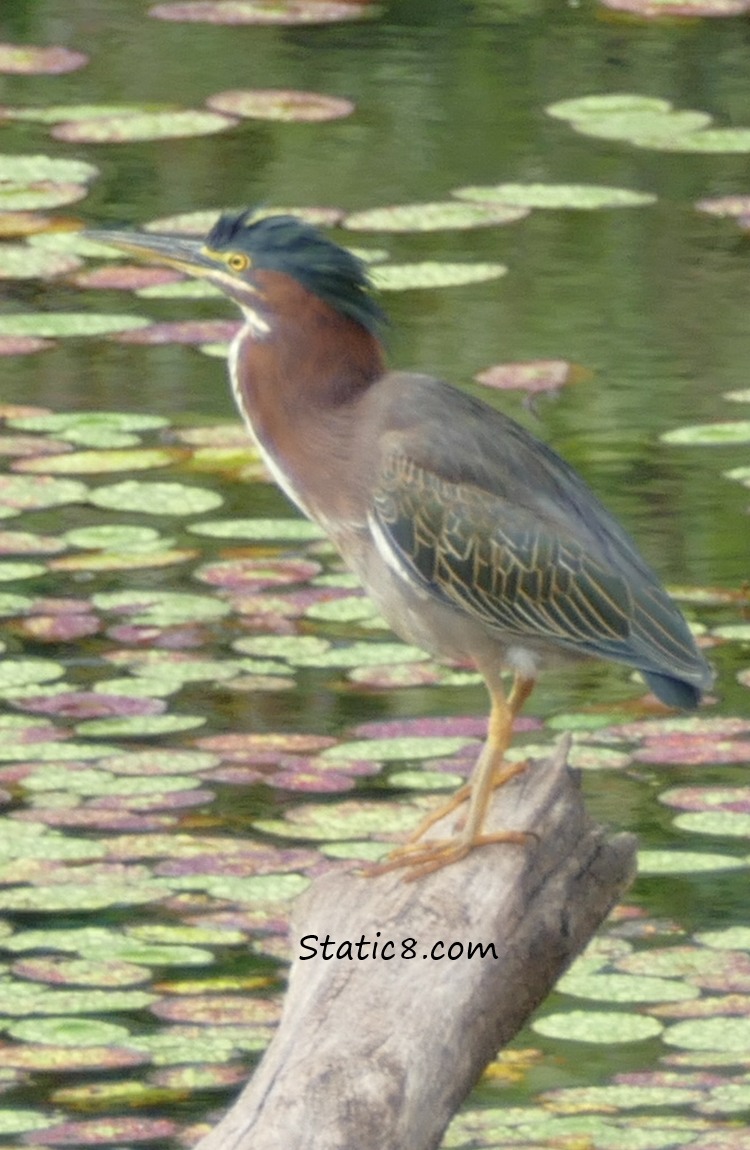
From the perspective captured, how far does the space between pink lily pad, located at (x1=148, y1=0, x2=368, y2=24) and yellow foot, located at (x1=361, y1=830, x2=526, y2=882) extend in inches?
234

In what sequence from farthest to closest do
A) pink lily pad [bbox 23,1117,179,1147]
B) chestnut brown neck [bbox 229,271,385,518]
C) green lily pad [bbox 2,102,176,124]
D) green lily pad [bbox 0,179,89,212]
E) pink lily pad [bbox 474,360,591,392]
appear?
1. green lily pad [bbox 2,102,176,124]
2. green lily pad [bbox 0,179,89,212]
3. pink lily pad [bbox 474,360,591,392]
4. chestnut brown neck [bbox 229,271,385,518]
5. pink lily pad [bbox 23,1117,179,1147]

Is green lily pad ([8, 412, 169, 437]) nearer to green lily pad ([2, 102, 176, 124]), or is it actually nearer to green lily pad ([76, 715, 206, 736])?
green lily pad ([76, 715, 206, 736])

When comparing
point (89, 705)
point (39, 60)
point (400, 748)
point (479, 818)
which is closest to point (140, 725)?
point (89, 705)

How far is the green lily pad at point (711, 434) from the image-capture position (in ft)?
21.5

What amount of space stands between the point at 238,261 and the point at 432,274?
327cm

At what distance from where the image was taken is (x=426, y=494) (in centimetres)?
414

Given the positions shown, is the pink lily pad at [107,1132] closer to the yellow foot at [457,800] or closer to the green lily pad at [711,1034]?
the yellow foot at [457,800]

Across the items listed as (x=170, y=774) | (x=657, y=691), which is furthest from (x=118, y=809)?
(x=657, y=691)

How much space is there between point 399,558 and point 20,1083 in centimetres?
83

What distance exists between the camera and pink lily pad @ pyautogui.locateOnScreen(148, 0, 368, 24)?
378 inches

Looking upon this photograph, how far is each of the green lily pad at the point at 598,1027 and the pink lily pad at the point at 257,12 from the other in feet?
18.9

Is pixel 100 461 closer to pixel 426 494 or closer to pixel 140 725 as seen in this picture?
pixel 140 725

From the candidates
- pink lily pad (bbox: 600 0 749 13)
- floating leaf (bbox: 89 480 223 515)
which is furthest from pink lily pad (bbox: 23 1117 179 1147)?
pink lily pad (bbox: 600 0 749 13)

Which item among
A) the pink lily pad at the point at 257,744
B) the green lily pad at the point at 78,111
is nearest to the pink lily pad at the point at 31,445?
the pink lily pad at the point at 257,744
